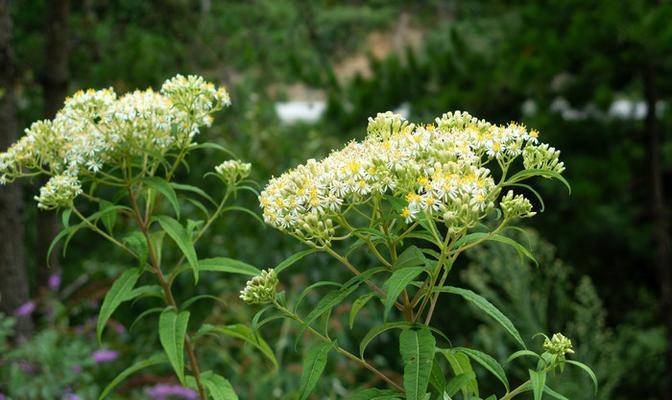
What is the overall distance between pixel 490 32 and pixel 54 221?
13.4 metres

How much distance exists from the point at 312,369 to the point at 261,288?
9.2 inches

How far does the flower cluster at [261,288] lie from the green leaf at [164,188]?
0.38 m

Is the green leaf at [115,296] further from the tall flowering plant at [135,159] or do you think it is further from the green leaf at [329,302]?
the green leaf at [329,302]

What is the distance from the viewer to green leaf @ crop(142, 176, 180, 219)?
2.16m

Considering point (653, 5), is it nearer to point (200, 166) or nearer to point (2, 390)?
point (200, 166)

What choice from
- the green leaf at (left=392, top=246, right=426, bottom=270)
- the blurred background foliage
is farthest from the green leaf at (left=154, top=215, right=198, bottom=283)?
the blurred background foliage

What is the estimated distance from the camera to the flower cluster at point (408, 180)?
171 cm

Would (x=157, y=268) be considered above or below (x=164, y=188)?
below

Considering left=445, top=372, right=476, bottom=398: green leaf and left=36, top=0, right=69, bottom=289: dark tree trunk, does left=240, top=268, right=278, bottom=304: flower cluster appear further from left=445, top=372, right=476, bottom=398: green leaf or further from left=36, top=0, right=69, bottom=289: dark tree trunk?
left=36, top=0, right=69, bottom=289: dark tree trunk

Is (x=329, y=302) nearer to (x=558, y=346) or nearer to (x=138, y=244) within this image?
(x=558, y=346)

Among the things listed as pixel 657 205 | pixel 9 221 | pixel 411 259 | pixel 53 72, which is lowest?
pixel 411 259

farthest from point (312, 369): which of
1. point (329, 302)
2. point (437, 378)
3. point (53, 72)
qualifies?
point (53, 72)

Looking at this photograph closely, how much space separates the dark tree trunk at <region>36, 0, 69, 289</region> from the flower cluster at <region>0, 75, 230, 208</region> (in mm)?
3322

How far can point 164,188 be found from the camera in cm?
220
